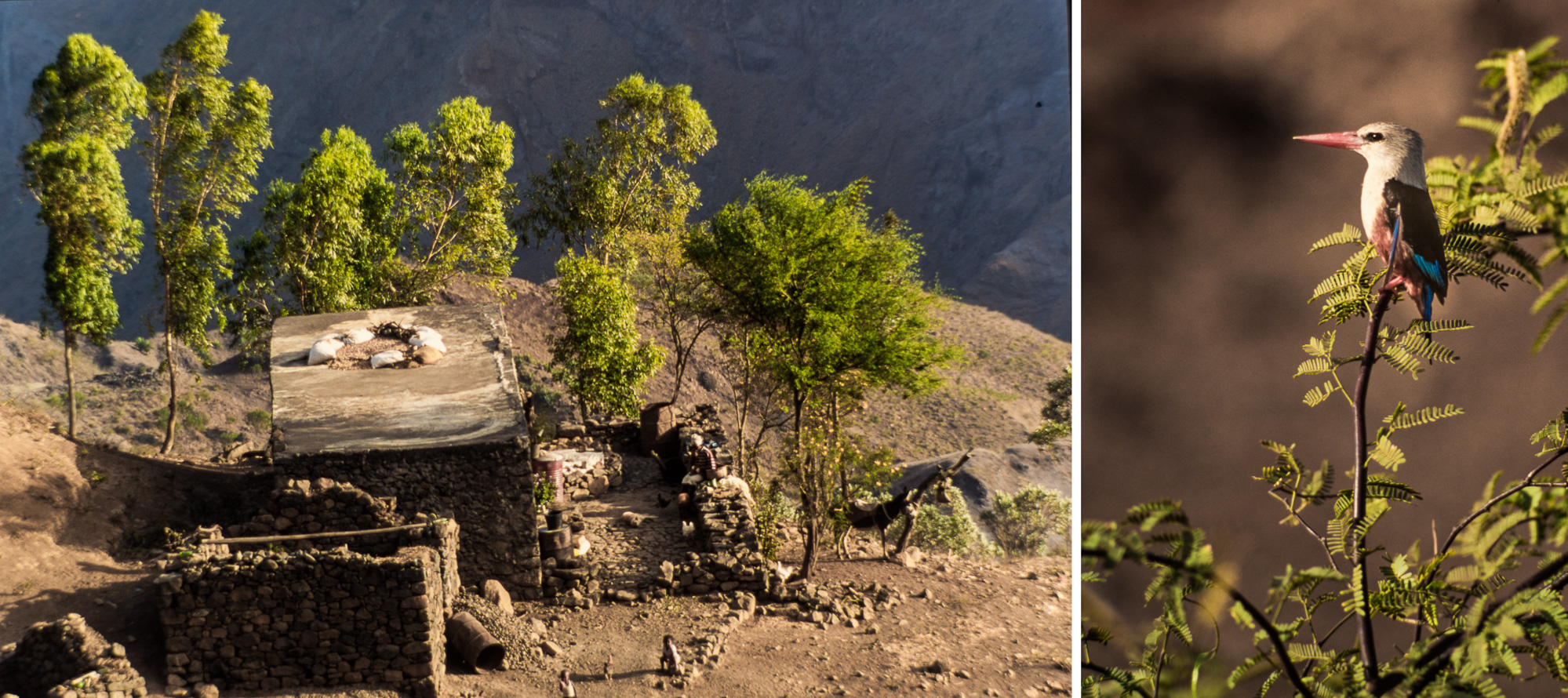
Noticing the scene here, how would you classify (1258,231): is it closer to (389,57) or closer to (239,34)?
(389,57)

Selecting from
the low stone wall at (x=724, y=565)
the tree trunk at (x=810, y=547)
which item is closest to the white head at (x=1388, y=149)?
the low stone wall at (x=724, y=565)

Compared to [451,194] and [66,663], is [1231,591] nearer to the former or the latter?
[66,663]

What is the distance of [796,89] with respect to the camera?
2161 centimetres

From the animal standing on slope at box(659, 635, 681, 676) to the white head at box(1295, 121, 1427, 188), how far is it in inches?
153

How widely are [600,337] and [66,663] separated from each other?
20.4 feet

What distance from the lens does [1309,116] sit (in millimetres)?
912

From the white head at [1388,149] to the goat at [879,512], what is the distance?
5.49 m

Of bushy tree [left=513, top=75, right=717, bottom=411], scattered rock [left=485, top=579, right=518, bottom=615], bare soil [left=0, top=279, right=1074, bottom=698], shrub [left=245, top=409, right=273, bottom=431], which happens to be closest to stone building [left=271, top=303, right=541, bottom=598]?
scattered rock [left=485, top=579, right=518, bottom=615]

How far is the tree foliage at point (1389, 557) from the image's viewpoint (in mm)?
504

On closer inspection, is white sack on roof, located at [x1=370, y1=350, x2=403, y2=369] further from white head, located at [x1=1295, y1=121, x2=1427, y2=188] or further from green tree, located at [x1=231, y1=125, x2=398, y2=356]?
white head, located at [x1=1295, y1=121, x2=1427, y2=188]

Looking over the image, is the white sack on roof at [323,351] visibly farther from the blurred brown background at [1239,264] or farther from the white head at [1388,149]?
the white head at [1388,149]

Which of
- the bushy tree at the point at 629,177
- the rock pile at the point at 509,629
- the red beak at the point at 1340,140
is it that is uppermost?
the bushy tree at the point at 629,177

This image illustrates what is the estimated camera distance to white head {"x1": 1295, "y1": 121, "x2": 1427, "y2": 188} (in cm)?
75

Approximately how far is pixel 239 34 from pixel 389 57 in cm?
502
